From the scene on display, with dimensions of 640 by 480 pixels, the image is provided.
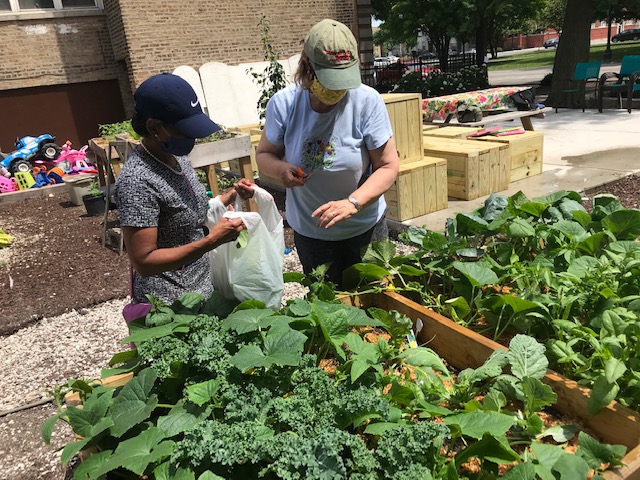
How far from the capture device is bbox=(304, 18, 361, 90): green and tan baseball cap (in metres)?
2.08

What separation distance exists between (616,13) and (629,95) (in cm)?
2563

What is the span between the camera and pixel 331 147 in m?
2.31

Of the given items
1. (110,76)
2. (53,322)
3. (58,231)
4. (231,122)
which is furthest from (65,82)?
(53,322)

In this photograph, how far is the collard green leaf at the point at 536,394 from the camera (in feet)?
4.44

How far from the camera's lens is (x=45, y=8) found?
41.7 ft

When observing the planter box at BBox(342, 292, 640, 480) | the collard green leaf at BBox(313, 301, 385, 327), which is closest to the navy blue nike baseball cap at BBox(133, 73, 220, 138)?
the collard green leaf at BBox(313, 301, 385, 327)

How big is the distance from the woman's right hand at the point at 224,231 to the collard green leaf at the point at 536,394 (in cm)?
104

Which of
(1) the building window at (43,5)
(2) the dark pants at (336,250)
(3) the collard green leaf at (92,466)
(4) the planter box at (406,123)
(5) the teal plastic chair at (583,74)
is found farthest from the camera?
(5) the teal plastic chair at (583,74)

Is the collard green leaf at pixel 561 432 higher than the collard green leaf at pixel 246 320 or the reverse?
the reverse

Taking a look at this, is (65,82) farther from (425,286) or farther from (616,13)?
(616,13)

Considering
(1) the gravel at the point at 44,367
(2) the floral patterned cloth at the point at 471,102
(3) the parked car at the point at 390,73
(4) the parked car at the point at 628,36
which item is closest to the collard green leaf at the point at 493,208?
(1) the gravel at the point at 44,367

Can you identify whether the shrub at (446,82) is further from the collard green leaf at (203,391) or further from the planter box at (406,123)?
the collard green leaf at (203,391)

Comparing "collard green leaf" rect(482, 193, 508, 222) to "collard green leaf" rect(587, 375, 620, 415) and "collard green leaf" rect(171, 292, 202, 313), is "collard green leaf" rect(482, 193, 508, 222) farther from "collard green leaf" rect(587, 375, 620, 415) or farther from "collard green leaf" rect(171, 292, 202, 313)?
"collard green leaf" rect(171, 292, 202, 313)

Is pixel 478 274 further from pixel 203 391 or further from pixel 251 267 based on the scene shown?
pixel 203 391
